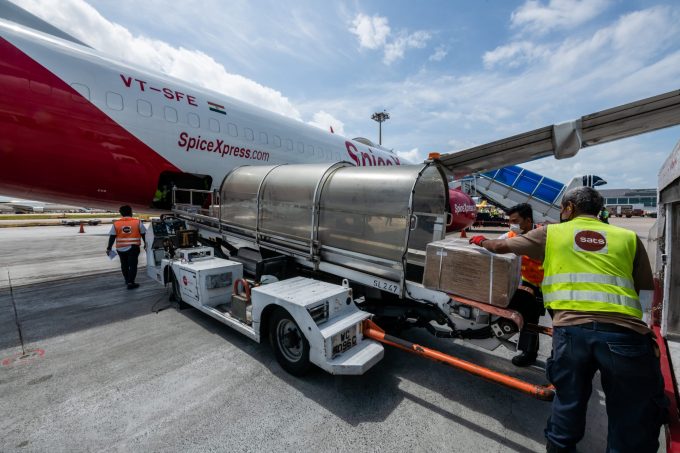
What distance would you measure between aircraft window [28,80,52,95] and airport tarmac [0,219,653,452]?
13.4ft

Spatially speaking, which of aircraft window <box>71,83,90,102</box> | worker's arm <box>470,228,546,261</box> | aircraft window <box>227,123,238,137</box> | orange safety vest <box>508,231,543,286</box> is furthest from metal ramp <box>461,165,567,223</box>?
aircraft window <box>71,83,90,102</box>

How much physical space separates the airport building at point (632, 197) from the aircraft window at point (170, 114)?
115130 millimetres

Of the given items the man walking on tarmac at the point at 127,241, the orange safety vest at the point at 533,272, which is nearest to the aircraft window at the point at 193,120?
the man walking on tarmac at the point at 127,241

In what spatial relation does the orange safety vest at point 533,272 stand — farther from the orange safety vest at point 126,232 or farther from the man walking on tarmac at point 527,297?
the orange safety vest at point 126,232

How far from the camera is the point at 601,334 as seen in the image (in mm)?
2213

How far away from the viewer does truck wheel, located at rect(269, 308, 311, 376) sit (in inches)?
142

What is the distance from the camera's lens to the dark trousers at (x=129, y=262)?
7.50m

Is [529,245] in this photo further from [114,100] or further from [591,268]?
[114,100]

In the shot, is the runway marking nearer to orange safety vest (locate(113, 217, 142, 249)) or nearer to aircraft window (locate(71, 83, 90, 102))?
orange safety vest (locate(113, 217, 142, 249))

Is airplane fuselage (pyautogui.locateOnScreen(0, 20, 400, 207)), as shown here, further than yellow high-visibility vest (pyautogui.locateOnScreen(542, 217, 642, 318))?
Yes

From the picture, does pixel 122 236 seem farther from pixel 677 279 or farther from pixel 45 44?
pixel 677 279

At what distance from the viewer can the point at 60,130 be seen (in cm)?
557

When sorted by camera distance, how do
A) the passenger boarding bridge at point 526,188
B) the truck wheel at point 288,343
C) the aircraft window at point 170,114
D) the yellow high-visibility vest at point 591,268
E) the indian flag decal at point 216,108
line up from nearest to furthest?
1. the yellow high-visibility vest at point 591,268
2. the truck wheel at point 288,343
3. the aircraft window at point 170,114
4. the indian flag decal at point 216,108
5. the passenger boarding bridge at point 526,188

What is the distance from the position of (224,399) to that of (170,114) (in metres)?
6.40
